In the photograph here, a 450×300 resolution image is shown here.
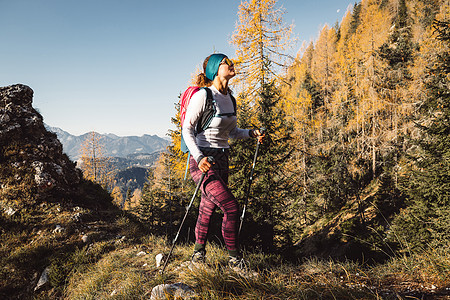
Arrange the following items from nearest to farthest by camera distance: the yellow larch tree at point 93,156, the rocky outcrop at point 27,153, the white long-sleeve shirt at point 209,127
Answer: the white long-sleeve shirt at point 209,127
the rocky outcrop at point 27,153
the yellow larch tree at point 93,156

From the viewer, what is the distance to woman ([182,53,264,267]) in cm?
224

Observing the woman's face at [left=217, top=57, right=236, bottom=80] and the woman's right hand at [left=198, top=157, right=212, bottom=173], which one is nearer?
the woman's right hand at [left=198, top=157, right=212, bottom=173]

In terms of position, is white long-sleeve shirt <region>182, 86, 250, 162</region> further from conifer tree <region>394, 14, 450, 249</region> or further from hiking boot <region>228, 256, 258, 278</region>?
conifer tree <region>394, 14, 450, 249</region>

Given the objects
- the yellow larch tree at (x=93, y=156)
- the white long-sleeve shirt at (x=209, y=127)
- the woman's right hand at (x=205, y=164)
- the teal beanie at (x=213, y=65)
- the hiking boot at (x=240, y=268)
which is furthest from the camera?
the yellow larch tree at (x=93, y=156)

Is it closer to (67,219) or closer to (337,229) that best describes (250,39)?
(67,219)

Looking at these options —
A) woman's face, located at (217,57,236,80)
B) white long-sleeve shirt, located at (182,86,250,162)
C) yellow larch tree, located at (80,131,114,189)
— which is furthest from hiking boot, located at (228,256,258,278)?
yellow larch tree, located at (80,131,114,189)

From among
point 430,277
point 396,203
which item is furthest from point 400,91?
point 430,277

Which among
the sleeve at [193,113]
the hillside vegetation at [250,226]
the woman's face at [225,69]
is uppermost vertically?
the woman's face at [225,69]

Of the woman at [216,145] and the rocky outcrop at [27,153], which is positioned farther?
the rocky outcrop at [27,153]

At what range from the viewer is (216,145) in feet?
7.86

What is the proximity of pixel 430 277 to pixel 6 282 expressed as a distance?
6.24 meters

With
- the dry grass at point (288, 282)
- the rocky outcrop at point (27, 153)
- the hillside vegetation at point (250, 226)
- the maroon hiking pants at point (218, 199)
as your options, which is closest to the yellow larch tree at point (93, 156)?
the hillside vegetation at point (250, 226)

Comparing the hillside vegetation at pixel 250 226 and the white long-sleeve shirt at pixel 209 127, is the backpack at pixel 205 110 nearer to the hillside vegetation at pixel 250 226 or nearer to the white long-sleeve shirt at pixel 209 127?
the white long-sleeve shirt at pixel 209 127

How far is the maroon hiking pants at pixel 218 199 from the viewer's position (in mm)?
2285
